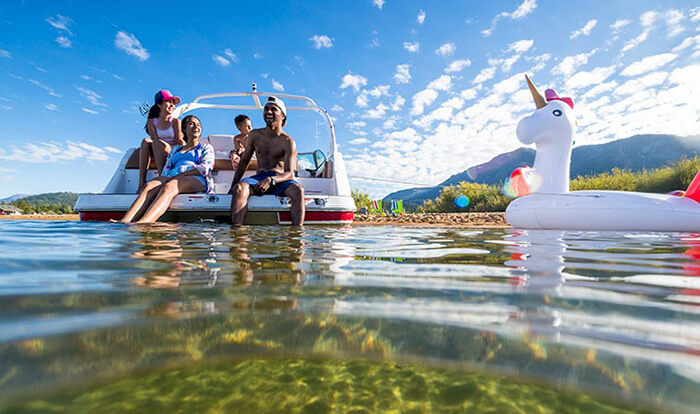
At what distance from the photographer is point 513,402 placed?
0.42m

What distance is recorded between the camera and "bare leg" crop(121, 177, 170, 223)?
3.39 m

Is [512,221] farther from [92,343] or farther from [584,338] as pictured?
[92,343]

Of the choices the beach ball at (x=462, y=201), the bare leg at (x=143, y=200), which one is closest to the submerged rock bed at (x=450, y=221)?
the beach ball at (x=462, y=201)

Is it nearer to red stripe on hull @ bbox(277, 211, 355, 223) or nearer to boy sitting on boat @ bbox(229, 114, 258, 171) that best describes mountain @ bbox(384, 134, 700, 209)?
boy sitting on boat @ bbox(229, 114, 258, 171)

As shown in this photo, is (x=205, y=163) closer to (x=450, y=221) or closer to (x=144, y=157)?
(x=144, y=157)

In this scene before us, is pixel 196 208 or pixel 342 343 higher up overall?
pixel 196 208

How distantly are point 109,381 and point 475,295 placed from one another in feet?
2.35

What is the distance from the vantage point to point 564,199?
4609 mm

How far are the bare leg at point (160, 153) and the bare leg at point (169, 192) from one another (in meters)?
0.63

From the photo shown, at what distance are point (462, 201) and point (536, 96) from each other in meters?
8.90

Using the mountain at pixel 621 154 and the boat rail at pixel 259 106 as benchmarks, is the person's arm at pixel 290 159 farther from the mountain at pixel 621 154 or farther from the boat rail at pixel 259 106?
the mountain at pixel 621 154

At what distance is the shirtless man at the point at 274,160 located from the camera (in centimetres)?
390

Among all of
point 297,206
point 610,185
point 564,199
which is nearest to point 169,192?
point 297,206

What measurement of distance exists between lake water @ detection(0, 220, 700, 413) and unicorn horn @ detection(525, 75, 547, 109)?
17.6 feet
